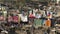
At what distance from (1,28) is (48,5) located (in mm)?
511

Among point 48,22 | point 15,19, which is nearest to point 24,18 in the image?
point 15,19

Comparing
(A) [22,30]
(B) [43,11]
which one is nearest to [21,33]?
(A) [22,30]

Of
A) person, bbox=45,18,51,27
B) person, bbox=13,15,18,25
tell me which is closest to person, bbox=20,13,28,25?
person, bbox=13,15,18,25

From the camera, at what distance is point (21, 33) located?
2.00 m

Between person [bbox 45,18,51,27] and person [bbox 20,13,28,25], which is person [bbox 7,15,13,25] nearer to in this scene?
person [bbox 20,13,28,25]

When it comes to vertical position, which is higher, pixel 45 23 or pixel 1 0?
pixel 1 0

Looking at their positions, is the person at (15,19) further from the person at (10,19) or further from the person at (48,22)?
the person at (48,22)

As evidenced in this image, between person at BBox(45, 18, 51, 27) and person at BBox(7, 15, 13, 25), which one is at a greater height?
person at BBox(7, 15, 13, 25)

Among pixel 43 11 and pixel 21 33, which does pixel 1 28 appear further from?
pixel 43 11

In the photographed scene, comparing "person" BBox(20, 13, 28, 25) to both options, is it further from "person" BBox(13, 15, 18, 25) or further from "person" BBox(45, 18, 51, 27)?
"person" BBox(45, 18, 51, 27)

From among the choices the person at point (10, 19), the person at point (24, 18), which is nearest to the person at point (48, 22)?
the person at point (24, 18)

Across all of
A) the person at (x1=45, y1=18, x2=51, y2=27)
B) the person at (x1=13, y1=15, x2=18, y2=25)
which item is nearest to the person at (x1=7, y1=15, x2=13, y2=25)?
the person at (x1=13, y1=15, x2=18, y2=25)

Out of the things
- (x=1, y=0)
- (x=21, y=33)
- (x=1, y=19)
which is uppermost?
(x=1, y=0)

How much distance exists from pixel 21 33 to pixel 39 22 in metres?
0.21
